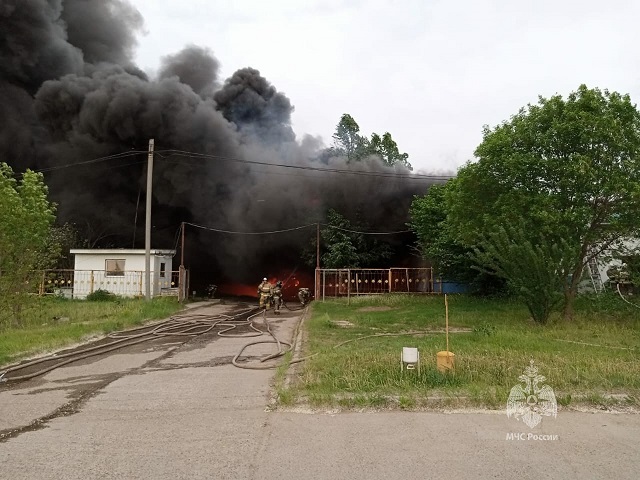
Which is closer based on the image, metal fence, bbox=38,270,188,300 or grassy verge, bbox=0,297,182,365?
grassy verge, bbox=0,297,182,365

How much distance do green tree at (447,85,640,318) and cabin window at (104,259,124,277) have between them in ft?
56.6

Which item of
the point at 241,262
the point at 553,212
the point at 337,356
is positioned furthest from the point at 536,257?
the point at 241,262

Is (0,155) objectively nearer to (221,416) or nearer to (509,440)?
(221,416)

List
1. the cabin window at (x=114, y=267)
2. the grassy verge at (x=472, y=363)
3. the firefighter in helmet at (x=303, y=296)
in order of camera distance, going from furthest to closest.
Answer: the cabin window at (x=114, y=267)
the firefighter in helmet at (x=303, y=296)
the grassy verge at (x=472, y=363)

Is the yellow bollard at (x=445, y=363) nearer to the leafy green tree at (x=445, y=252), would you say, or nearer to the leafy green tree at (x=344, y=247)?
the leafy green tree at (x=445, y=252)

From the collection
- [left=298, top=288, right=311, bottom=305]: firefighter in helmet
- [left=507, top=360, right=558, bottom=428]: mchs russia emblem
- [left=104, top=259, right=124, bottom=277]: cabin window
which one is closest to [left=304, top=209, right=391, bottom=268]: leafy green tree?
[left=298, top=288, right=311, bottom=305]: firefighter in helmet

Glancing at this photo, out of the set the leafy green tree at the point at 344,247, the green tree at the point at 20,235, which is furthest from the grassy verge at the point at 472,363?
the leafy green tree at the point at 344,247

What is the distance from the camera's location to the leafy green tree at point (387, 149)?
3088 cm

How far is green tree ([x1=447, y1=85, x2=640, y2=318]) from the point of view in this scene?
10953 millimetres

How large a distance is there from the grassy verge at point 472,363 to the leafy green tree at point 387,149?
66.6 feet

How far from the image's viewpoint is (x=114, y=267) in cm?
2203

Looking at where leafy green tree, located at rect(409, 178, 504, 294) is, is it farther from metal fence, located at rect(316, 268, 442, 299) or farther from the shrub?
the shrub

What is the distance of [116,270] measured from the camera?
22.0 m

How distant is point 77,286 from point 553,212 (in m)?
20.9
